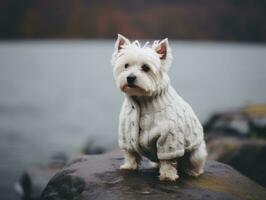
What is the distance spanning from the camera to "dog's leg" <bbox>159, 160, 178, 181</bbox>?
951 cm

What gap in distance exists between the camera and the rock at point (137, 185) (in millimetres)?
9312

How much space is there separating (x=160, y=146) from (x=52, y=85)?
45.1 metres

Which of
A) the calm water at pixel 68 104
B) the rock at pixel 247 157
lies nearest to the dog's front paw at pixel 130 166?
the rock at pixel 247 157

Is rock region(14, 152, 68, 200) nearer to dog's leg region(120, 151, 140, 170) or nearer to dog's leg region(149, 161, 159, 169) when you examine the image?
dog's leg region(149, 161, 159, 169)


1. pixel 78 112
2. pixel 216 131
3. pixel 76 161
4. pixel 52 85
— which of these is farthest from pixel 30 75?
pixel 76 161

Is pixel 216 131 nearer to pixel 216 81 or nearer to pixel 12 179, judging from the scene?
pixel 12 179

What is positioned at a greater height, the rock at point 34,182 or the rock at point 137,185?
the rock at point 137,185

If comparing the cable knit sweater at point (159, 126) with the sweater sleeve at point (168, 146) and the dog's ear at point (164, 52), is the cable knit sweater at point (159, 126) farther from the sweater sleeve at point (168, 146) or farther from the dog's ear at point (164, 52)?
the dog's ear at point (164, 52)

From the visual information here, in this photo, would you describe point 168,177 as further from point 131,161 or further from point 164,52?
point 164,52

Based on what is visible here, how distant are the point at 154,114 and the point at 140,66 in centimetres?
87

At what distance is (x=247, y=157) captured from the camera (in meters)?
15.2

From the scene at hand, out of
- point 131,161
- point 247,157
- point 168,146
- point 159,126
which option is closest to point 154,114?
point 159,126

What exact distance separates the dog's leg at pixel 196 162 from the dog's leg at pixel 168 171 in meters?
0.40

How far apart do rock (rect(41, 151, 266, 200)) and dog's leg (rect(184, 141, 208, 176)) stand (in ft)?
0.41
